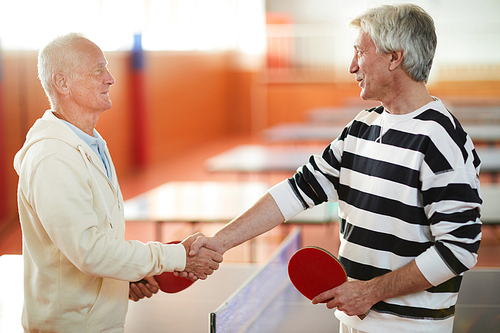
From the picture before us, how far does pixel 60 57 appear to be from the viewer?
1.72 meters

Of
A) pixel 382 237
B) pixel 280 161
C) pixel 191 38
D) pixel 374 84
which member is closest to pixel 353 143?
pixel 374 84

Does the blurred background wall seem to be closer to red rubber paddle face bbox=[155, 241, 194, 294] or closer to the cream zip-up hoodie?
red rubber paddle face bbox=[155, 241, 194, 294]

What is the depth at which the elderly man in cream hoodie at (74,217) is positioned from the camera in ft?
5.14

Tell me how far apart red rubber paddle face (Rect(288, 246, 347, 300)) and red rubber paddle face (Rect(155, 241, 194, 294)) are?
52 centimetres

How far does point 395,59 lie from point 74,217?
3.47 ft

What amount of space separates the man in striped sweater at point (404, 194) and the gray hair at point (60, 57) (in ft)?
2.92

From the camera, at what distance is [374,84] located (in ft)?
5.73

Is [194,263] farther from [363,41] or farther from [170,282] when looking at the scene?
[363,41]

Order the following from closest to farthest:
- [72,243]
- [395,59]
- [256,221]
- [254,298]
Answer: [72,243]
[395,59]
[256,221]
[254,298]

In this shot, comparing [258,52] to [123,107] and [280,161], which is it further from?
[280,161]

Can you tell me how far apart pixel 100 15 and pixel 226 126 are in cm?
642

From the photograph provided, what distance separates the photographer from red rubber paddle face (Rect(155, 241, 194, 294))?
2.10 m

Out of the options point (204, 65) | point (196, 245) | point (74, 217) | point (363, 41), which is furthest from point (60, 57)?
point (204, 65)

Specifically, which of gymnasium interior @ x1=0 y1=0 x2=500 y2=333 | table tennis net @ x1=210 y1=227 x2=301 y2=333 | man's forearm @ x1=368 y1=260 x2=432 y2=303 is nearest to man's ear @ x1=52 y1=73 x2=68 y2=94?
gymnasium interior @ x1=0 y1=0 x2=500 y2=333
